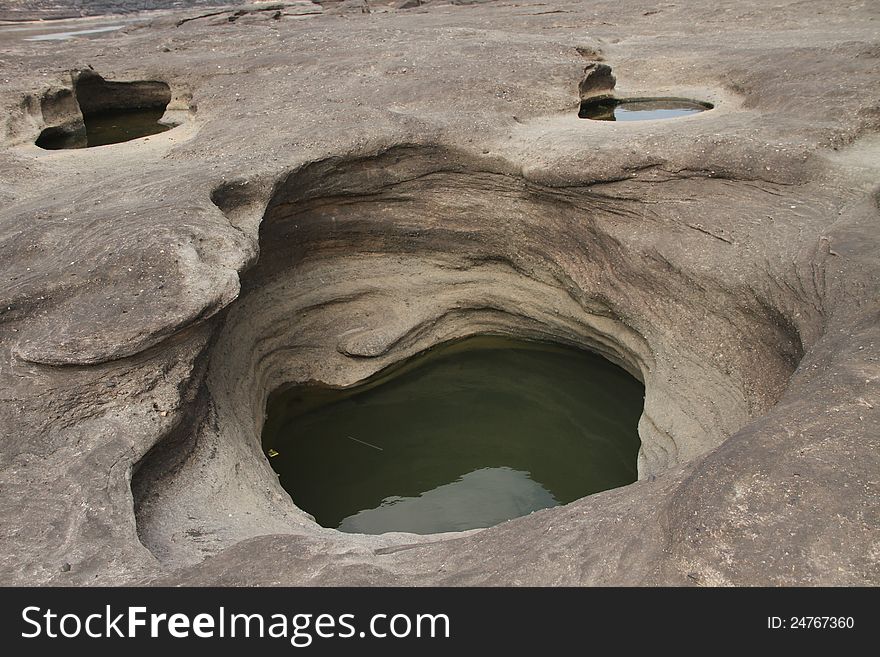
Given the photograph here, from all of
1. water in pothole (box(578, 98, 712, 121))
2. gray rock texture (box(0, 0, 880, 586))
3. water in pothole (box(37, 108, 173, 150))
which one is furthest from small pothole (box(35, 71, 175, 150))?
water in pothole (box(578, 98, 712, 121))

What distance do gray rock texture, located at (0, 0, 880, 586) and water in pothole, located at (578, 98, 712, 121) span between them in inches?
5.4

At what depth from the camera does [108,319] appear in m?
4.17

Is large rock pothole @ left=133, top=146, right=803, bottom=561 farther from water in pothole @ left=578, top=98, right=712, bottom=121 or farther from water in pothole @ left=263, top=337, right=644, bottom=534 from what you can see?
water in pothole @ left=578, top=98, right=712, bottom=121

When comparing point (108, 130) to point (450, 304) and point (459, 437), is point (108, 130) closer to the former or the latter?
point (450, 304)

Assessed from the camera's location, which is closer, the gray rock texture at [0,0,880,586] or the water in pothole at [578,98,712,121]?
the gray rock texture at [0,0,880,586]

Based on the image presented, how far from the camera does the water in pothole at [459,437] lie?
586 centimetres

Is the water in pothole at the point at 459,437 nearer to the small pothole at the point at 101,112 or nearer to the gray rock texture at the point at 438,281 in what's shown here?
the gray rock texture at the point at 438,281

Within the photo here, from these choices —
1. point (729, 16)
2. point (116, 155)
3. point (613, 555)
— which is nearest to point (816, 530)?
point (613, 555)

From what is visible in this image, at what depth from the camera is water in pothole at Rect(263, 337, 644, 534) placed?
5859mm

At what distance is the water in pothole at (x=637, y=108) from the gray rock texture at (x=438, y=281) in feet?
0.45

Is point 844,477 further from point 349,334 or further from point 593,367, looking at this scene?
point 349,334

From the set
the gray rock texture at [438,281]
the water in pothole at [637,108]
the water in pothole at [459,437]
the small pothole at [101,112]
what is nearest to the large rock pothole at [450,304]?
the gray rock texture at [438,281]

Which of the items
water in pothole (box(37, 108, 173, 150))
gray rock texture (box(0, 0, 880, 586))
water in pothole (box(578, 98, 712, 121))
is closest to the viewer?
gray rock texture (box(0, 0, 880, 586))

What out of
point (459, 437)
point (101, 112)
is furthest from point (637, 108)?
point (101, 112)
